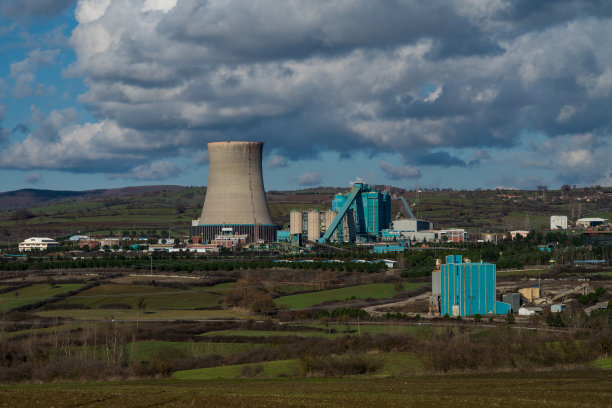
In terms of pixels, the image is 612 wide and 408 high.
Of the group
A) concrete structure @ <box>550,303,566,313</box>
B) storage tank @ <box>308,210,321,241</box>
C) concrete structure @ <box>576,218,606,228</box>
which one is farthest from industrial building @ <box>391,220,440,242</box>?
concrete structure @ <box>550,303,566,313</box>

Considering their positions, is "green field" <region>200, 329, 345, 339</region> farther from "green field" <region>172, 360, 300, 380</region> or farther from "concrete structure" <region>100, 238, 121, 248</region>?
"concrete structure" <region>100, 238, 121, 248</region>

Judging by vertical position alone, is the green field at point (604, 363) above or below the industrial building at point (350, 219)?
below

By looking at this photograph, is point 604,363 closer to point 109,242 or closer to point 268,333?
point 268,333

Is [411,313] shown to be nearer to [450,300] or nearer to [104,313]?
[450,300]

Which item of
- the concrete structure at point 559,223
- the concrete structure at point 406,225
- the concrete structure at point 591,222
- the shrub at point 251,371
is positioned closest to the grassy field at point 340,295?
the shrub at point 251,371

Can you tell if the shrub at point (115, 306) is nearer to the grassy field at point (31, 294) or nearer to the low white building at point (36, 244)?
the grassy field at point (31, 294)

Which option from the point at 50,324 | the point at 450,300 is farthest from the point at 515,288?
the point at 50,324
